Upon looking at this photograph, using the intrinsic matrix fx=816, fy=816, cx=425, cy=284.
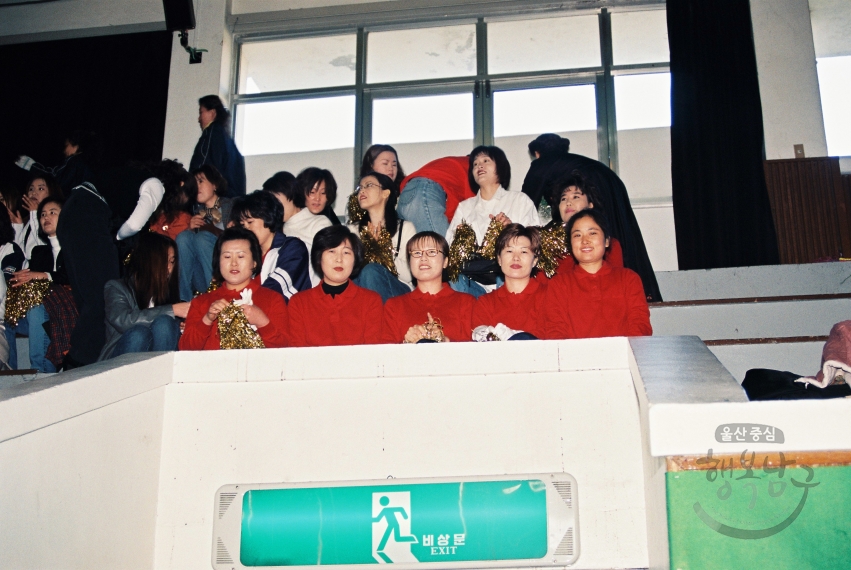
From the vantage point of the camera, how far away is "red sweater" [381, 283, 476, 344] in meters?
3.71

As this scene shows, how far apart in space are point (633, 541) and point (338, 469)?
0.98 meters

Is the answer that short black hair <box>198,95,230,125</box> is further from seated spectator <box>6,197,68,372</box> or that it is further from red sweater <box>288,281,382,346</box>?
red sweater <box>288,281,382,346</box>

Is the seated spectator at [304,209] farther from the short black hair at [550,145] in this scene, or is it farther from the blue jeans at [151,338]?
the short black hair at [550,145]

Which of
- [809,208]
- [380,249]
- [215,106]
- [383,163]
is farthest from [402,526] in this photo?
[809,208]

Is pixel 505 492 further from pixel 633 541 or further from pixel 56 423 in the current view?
pixel 56 423

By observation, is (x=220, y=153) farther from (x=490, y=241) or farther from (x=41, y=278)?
(x=490, y=241)

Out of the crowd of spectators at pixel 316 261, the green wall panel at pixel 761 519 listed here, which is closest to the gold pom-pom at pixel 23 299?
the crowd of spectators at pixel 316 261

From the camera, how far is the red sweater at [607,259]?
4070 mm

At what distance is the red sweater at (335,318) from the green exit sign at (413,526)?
1.18 meters

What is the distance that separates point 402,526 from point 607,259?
2.10m

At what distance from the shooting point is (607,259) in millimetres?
4109

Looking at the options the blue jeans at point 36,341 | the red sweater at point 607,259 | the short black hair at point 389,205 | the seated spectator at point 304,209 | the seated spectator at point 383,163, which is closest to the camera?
the red sweater at point 607,259

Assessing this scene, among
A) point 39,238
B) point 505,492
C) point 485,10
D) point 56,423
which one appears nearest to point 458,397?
point 505,492

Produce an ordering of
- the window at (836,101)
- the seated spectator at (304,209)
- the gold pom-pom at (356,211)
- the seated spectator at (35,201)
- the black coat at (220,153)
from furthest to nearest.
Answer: the window at (836,101), the black coat at (220,153), the seated spectator at (35,201), the seated spectator at (304,209), the gold pom-pom at (356,211)
